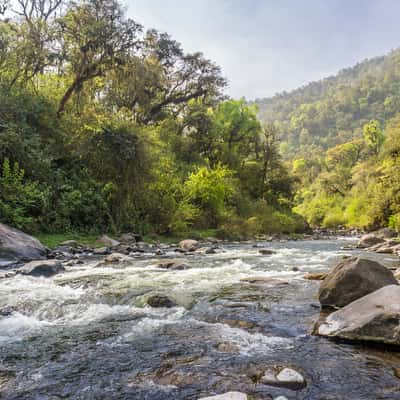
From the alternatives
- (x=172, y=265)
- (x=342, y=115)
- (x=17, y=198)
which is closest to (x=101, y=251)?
(x=17, y=198)

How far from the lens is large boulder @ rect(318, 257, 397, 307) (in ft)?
19.5

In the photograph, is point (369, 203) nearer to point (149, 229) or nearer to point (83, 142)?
point (149, 229)

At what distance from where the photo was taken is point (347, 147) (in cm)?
6128

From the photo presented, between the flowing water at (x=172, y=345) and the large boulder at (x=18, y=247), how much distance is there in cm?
334

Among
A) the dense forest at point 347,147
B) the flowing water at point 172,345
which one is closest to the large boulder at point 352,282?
the flowing water at point 172,345

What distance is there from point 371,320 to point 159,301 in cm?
336

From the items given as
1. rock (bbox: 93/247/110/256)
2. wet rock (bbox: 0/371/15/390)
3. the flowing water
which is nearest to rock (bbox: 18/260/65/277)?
the flowing water

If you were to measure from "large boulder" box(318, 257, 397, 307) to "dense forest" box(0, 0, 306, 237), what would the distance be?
12.1m

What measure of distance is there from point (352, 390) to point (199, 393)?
1.39m

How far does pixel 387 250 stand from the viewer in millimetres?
15141

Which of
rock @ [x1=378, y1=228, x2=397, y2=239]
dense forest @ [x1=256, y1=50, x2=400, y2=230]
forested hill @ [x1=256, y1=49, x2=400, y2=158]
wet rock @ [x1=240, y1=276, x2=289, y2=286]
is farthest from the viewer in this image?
forested hill @ [x1=256, y1=49, x2=400, y2=158]

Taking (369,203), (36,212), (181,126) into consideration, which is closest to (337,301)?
(36,212)

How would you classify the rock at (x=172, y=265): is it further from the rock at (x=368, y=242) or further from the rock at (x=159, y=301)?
the rock at (x=368, y=242)

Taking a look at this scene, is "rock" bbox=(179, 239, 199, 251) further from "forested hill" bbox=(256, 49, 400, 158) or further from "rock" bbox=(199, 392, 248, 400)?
"forested hill" bbox=(256, 49, 400, 158)
